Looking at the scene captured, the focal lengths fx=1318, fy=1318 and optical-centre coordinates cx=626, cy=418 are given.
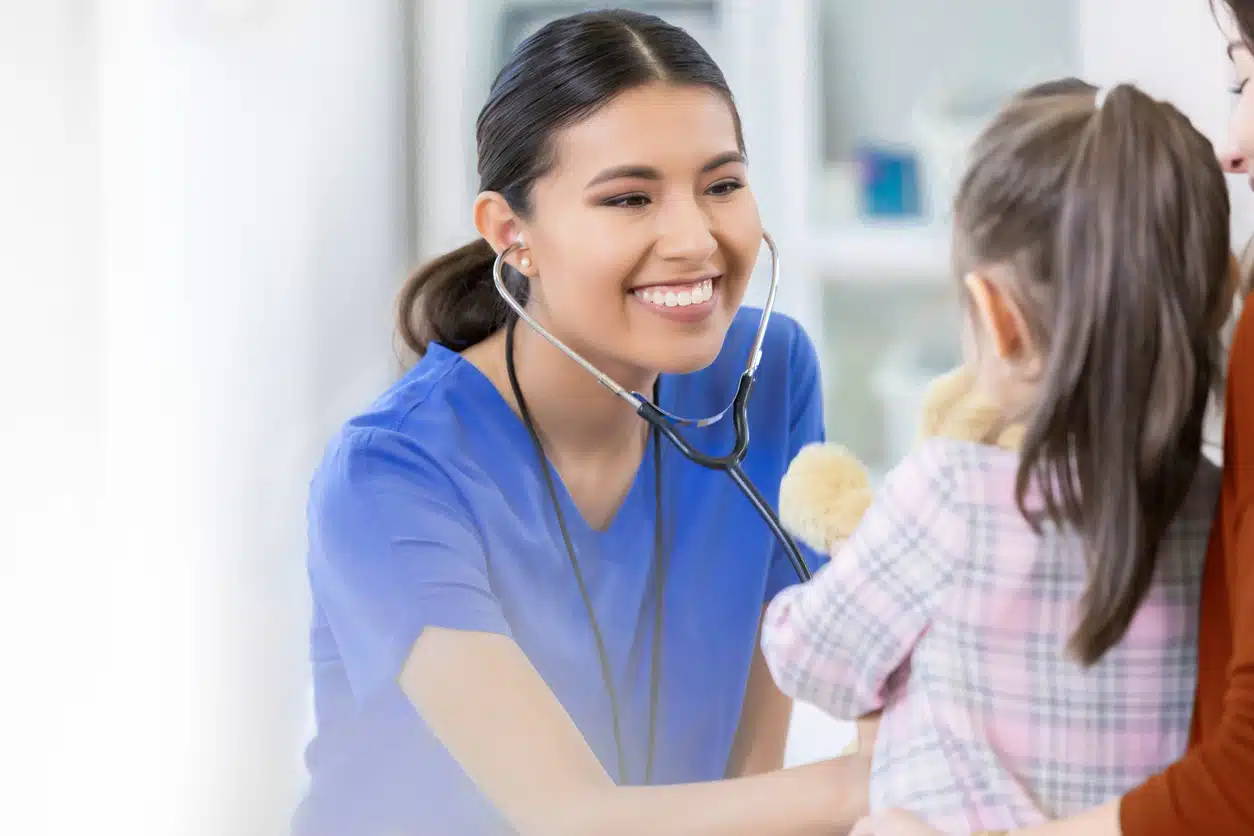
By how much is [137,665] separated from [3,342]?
0.95ft

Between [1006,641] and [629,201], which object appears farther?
[629,201]

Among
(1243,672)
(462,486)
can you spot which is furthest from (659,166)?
(1243,672)

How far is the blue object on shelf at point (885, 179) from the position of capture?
152 centimetres

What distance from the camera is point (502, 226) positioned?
990mm

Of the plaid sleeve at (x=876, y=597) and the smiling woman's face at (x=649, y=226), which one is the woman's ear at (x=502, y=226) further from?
the plaid sleeve at (x=876, y=597)

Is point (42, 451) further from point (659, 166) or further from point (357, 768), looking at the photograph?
point (659, 166)

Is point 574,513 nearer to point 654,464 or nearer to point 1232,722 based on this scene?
point 654,464

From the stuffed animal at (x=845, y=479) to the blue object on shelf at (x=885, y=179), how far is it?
772mm

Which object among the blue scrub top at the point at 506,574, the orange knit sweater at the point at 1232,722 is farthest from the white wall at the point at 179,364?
the orange knit sweater at the point at 1232,722

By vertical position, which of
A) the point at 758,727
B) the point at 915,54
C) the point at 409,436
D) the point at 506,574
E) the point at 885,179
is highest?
the point at 915,54

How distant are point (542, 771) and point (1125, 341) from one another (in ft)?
1.48

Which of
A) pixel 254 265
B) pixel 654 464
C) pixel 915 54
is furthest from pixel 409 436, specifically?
pixel 915 54

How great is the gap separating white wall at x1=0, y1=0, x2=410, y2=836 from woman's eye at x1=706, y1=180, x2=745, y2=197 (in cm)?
45

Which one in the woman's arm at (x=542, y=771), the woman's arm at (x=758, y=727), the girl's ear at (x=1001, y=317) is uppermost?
the girl's ear at (x=1001, y=317)
